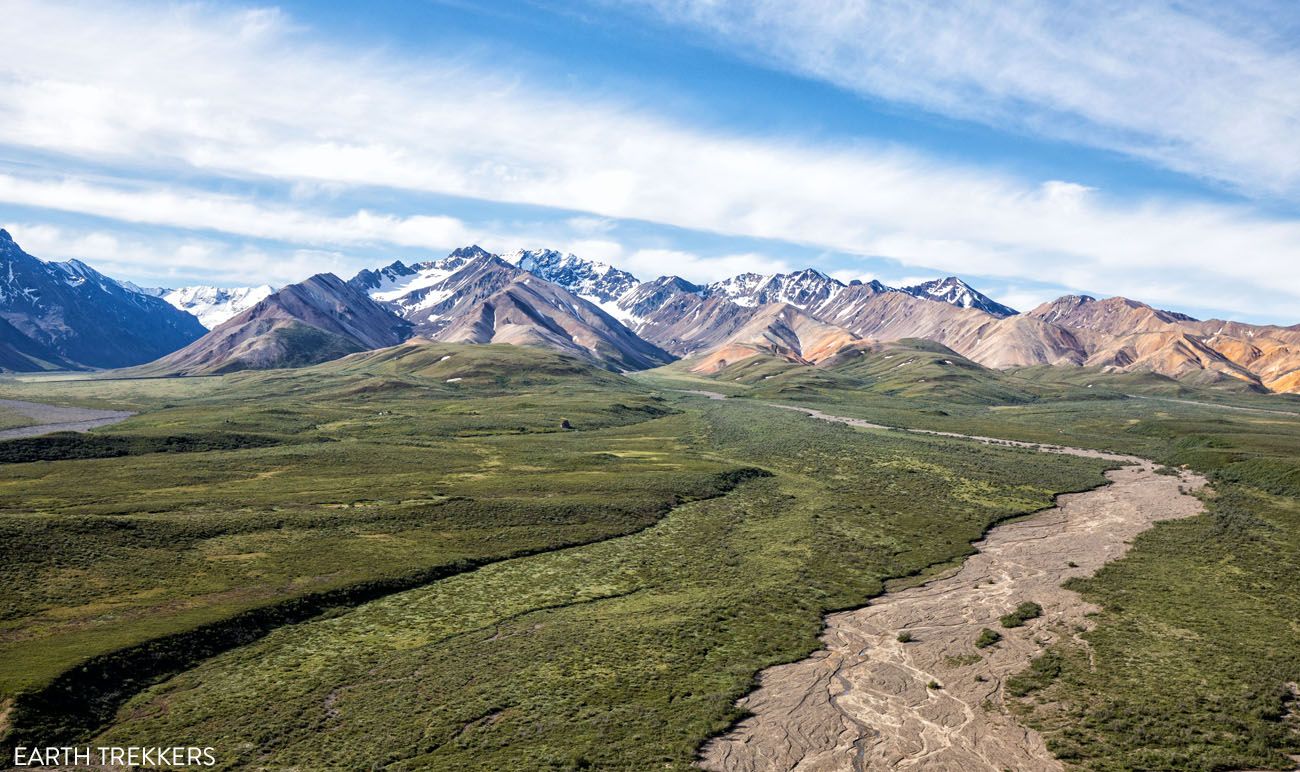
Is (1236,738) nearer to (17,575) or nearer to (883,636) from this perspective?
(883,636)

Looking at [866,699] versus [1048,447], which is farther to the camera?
[1048,447]

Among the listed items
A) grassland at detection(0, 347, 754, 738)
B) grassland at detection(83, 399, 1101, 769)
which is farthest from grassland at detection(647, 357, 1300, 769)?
grassland at detection(0, 347, 754, 738)

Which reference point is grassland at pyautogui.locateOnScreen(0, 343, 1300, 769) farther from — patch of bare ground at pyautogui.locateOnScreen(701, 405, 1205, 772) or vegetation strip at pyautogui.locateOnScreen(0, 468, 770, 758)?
patch of bare ground at pyautogui.locateOnScreen(701, 405, 1205, 772)

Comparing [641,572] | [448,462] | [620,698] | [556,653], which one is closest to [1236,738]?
[620,698]

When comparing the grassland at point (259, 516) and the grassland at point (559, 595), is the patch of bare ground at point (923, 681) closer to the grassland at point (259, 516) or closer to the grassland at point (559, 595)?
the grassland at point (559, 595)

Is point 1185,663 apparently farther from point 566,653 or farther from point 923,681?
point 566,653

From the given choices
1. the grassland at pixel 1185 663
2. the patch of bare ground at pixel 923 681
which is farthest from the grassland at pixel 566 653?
the grassland at pixel 1185 663
